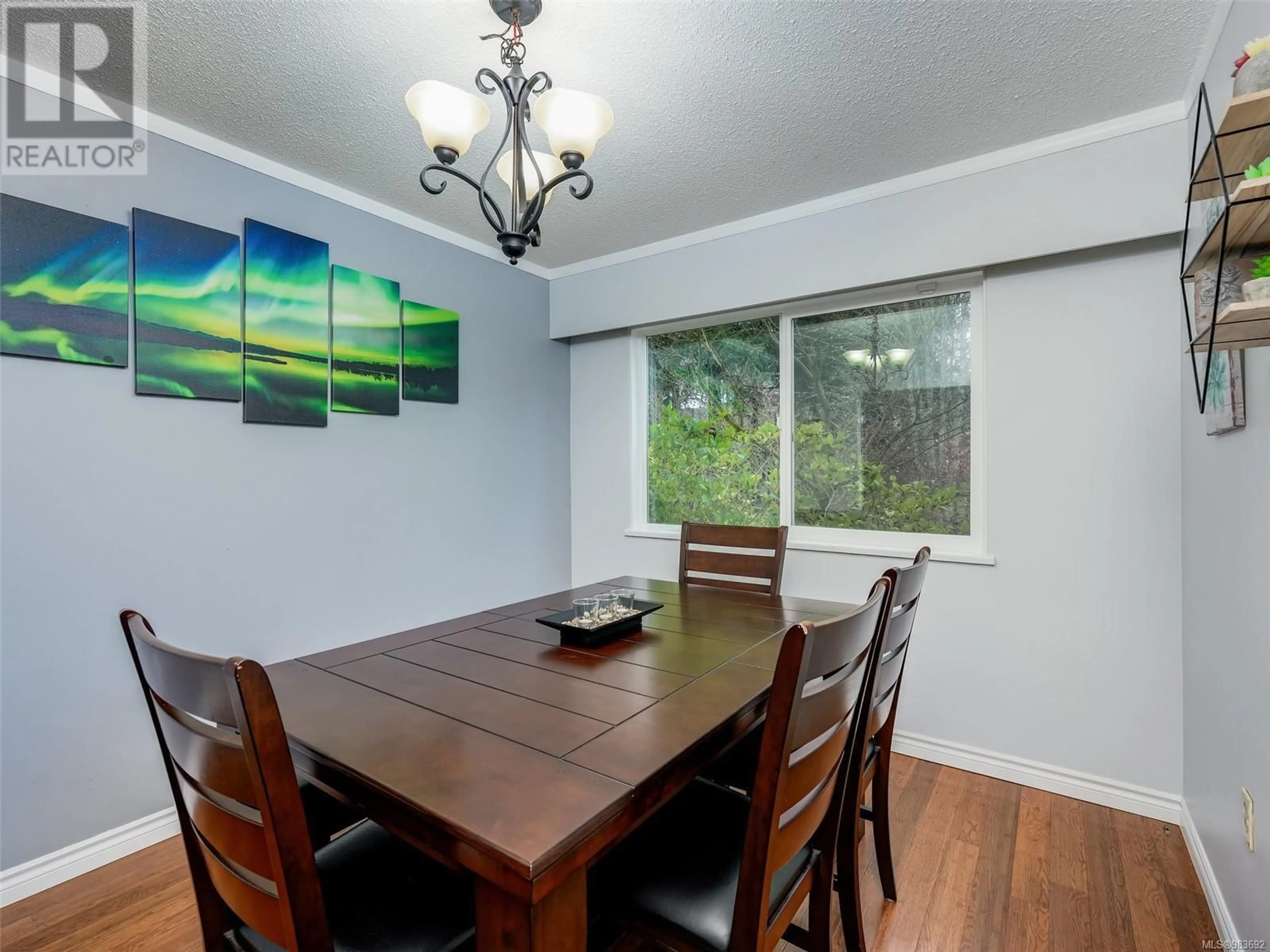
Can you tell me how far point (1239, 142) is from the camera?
1052 mm

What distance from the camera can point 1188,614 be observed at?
197 cm

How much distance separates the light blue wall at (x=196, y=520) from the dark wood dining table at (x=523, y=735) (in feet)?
3.17

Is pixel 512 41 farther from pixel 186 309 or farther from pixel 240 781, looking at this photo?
pixel 240 781

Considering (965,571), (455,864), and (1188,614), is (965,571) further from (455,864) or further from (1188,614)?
(455,864)

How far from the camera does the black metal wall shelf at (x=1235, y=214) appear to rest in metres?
0.93

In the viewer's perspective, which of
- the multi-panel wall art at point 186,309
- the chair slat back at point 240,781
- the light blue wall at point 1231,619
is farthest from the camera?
the multi-panel wall art at point 186,309

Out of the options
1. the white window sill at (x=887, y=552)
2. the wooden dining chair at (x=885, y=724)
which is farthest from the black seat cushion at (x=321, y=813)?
the white window sill at (x=887, y=552)

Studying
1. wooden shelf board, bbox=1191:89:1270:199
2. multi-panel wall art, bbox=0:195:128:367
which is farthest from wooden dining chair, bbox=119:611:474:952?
wooden shelf board, bbox=1191:89:1270:199

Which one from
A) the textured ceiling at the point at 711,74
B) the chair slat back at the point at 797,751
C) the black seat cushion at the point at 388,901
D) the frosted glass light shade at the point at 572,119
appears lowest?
the black seat cushion at the point at 388,901

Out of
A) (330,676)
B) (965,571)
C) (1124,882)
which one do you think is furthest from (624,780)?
(965,571)

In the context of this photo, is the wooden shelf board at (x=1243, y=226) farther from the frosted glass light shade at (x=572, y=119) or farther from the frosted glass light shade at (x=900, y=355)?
the frosted glass light shade at (x=900, y=355)

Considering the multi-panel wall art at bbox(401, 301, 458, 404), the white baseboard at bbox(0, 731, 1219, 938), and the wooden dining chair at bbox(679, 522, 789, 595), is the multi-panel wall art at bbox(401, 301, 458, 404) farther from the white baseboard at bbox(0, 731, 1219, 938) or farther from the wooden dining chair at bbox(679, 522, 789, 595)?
the white baseboard at bbox(0, 731, 1219, 938)

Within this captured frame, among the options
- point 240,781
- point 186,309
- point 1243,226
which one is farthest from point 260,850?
point 186,309

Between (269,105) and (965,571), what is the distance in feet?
9.98
